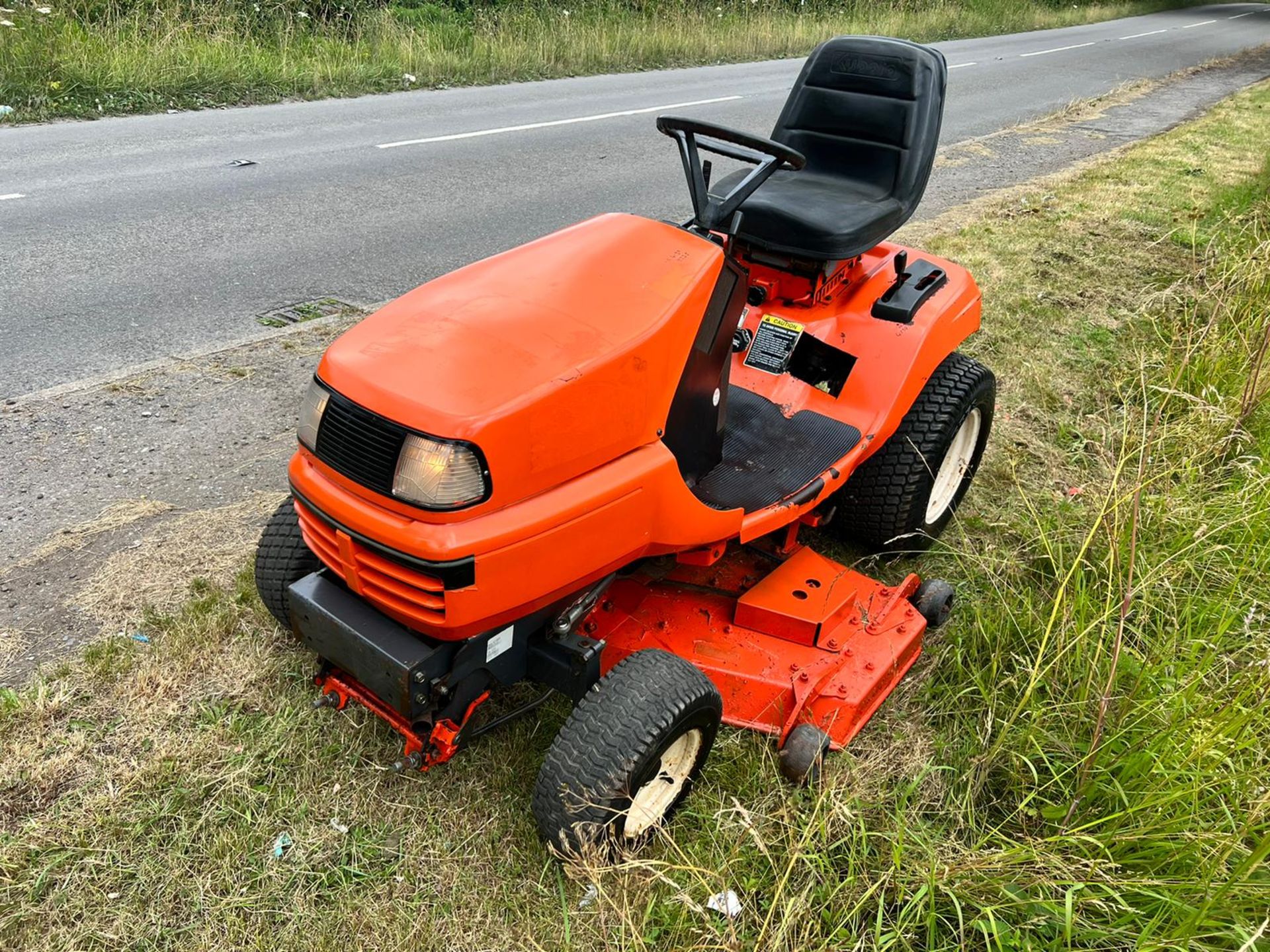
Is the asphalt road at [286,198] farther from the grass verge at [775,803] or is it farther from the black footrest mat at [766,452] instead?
the black footrest mat at [766,452]

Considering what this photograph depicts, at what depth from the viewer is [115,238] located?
513 centimetres

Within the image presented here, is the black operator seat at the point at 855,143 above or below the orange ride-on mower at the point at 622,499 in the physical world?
above

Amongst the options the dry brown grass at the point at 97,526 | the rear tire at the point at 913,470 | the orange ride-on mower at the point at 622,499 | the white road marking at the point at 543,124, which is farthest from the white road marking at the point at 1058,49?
the dry brown grass at the point at 97,526

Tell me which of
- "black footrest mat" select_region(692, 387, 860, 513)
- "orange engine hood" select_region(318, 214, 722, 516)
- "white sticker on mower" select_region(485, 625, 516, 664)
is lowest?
"white sticker on mower" select_region(485, 625, 516, 664)

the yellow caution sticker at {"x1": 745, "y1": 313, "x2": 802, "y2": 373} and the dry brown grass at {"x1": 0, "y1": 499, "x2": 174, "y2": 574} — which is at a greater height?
the yellow caution sticker at {"x1": 745, "y1": 313, "x2": 802, "y2": 373}

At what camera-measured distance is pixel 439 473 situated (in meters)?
1.65

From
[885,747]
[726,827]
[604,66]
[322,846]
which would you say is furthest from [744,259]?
[604,66]

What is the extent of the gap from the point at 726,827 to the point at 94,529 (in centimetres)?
213

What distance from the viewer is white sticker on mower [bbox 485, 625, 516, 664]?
190 centimetres

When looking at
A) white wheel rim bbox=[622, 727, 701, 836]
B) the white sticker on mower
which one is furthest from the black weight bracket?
the white sticker on mower

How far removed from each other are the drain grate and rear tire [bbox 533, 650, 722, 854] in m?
3.06

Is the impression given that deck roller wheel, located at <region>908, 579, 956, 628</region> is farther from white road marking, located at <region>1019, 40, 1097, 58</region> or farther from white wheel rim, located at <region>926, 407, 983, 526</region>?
white road marking, located at <region>1019, 40, 1097, 58</region>

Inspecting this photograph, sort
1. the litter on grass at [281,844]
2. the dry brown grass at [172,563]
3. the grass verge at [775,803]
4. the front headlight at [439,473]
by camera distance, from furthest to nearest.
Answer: the dry brown grass at [172,563] < the litter on grass at [281,844] < the grass verge at [775,803] < the front headlight at [439,473]

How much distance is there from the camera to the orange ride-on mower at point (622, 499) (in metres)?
1.72
